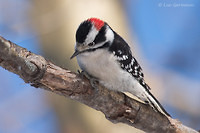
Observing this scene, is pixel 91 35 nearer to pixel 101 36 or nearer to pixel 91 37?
pixel 91 37

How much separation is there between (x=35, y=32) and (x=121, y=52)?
2.69 metres

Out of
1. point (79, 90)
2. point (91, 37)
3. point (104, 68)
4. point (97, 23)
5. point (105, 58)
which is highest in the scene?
point (97, 23)

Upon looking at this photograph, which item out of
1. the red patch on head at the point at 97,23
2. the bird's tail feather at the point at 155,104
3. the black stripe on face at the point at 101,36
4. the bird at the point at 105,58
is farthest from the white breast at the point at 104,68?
the bird's tail feather at the point at 155,104

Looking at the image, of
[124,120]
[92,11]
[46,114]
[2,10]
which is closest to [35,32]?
[2,10]

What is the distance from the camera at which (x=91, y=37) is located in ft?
10.9

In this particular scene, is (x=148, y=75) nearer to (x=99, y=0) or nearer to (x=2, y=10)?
(x=99, y=0)

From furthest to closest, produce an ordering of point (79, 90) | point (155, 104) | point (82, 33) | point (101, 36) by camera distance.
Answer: point (155, 104), point (101, 36), point (82, 33), point (79, 90)

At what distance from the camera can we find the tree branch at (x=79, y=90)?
7.62 feet

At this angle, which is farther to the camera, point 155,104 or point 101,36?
point 155,104

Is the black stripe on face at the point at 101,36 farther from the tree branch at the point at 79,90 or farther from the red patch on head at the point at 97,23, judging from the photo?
the tree branch at the point at 79,90

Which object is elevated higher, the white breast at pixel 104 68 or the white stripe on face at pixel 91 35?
the white stripe on face at pixel 91 35

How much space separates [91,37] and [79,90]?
2.50 feet

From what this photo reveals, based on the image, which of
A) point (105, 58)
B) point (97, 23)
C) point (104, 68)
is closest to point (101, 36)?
point (97, 23)

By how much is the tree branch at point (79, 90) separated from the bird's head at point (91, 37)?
51 centimetres
